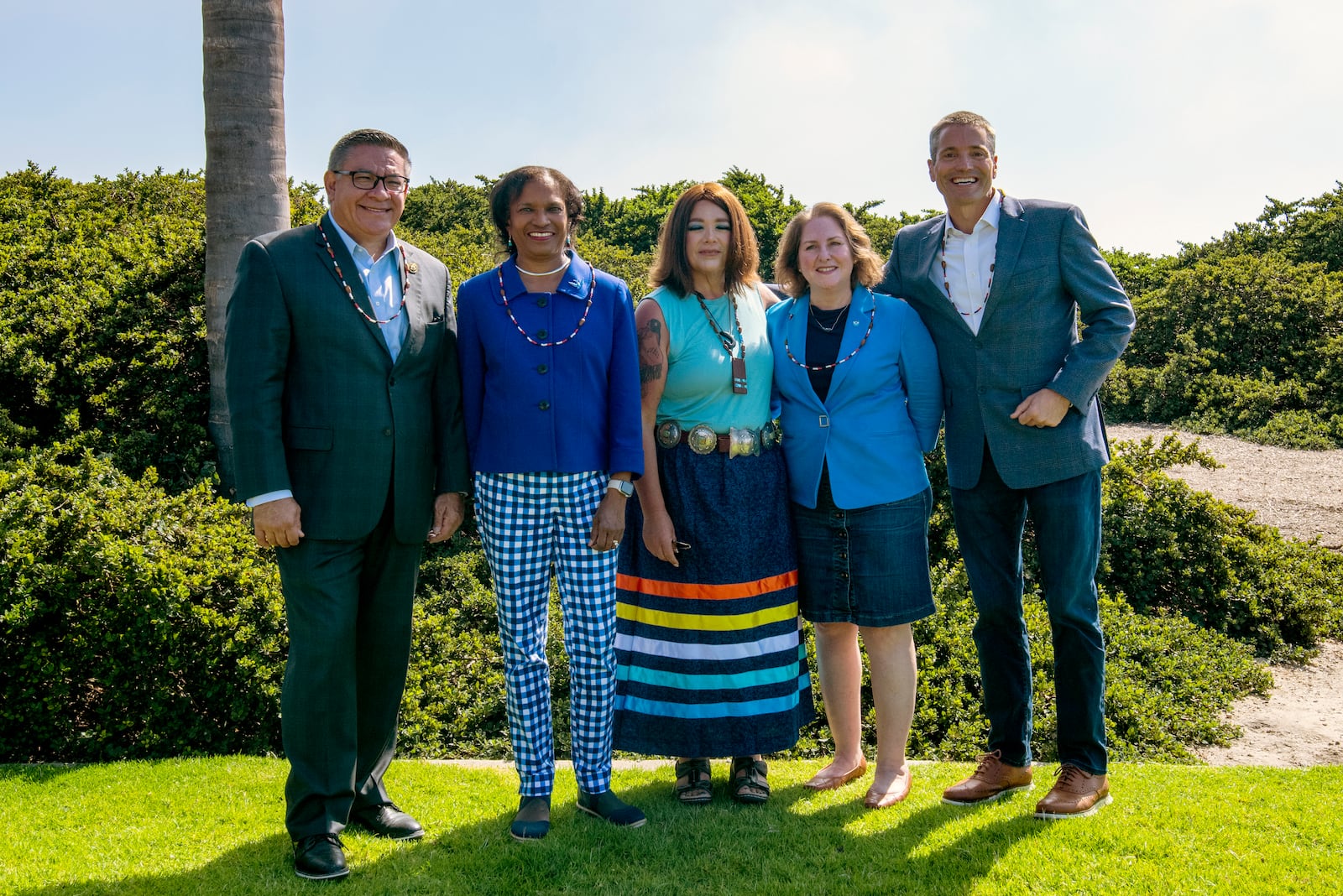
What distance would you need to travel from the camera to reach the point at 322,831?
3.27 metres

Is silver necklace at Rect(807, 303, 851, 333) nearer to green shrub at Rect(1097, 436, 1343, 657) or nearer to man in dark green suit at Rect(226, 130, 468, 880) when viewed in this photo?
man in dark green suit at Rect(226, 130, 468, 880)

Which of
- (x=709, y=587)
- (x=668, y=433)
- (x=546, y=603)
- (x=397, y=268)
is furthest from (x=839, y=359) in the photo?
(x=397, y=268)

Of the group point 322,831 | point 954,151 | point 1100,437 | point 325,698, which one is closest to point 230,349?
point 325,698

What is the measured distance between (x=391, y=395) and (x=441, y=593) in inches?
124

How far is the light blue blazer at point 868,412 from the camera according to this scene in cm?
378

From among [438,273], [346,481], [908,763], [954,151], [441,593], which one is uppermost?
[954,151]

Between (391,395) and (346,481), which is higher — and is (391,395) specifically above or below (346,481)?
above

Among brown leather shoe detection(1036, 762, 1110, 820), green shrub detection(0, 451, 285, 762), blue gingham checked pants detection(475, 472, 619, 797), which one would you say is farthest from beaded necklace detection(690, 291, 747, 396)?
green shrub detection(0, 451, 285, 762)

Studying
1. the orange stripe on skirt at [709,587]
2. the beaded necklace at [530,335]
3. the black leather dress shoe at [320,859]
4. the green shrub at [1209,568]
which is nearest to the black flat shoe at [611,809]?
the orange stripe on skirt at [709,587]

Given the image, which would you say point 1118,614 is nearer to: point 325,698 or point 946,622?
point 946,622

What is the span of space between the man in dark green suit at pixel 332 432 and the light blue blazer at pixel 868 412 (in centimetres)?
142

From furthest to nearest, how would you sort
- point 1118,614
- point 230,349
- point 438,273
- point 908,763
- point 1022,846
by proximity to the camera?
point 1118,614 → point 908,763 → point 438,273 → point 1022,846 → point 230,349

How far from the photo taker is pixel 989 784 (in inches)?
154

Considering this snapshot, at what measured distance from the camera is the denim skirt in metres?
3.80
